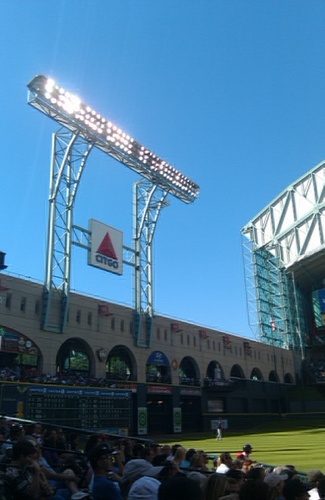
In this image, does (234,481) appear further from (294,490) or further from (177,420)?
(177,420)

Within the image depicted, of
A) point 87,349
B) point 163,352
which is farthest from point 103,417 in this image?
point 163,352

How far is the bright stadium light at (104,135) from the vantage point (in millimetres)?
38250

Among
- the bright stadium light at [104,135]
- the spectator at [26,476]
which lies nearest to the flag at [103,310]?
the bright stadium light at [104,135]

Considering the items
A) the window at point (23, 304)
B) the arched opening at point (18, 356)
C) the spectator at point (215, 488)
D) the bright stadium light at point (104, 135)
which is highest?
the bright stadium light at point (104, 135)

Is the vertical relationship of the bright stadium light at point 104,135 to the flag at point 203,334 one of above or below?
above

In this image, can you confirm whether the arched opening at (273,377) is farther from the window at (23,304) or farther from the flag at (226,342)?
the window at (23,304)

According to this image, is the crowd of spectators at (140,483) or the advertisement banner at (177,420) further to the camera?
the advertisement banner at (177,420)

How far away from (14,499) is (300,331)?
84521mm

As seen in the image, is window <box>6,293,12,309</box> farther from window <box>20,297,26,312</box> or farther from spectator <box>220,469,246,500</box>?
spectator <box>220,469,246,500</box>

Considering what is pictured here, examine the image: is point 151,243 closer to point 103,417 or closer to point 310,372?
point 103,417

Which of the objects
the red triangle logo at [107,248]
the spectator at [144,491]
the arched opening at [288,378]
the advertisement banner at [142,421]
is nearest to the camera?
the spectator at [144,491]

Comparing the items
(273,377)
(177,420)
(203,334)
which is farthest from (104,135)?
(273,377)

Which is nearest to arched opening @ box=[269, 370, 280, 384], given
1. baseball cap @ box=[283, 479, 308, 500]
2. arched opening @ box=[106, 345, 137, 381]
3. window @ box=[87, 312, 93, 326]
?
arched opening @ box=[106, 345, 137, 381]

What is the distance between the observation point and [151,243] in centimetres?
5231
